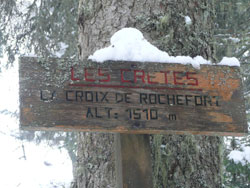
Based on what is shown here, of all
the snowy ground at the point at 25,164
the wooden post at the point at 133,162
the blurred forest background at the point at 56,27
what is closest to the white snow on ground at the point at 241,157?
the blurred forest background at the point at 56,27

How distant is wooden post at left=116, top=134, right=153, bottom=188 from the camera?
1614mm

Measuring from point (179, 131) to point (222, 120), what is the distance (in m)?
0.25

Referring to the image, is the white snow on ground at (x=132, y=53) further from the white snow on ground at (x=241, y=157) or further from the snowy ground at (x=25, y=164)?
the snowy ground at (x=25, y=164)

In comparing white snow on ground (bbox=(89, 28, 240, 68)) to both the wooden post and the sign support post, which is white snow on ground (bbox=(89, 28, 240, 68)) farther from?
the wooden post

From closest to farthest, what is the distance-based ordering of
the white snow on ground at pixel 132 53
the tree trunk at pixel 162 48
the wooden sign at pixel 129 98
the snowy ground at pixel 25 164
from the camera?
the wooden sign at pixel 129 98 < the white snow on ground at pixel 132 53 < the tree trunk at pixel 162 48 < the snowy ground at pixel 25 164

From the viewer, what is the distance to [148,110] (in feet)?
5.51

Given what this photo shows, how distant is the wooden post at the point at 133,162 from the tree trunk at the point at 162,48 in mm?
340

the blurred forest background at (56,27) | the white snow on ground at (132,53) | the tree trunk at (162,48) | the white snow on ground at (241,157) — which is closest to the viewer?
the white snow on ground at (132,53)

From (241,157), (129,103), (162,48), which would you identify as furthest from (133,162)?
(241,157)

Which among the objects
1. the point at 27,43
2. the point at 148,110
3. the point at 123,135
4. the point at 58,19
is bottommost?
the point at 123,135

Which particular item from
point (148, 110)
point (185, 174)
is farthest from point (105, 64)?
point (185, 174)

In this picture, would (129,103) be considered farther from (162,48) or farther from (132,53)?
(162,48)

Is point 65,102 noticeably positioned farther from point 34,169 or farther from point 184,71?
point 34,169

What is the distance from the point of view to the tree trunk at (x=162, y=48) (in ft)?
6.63
